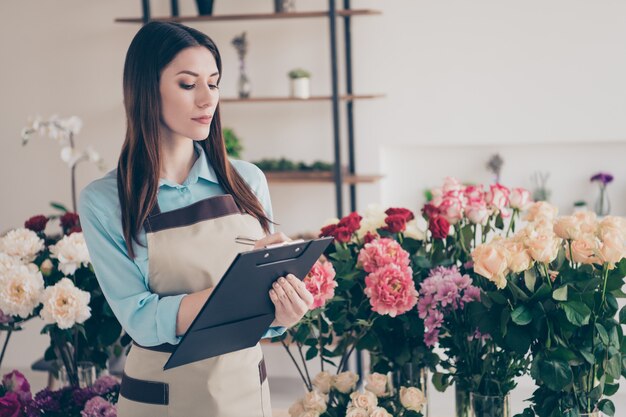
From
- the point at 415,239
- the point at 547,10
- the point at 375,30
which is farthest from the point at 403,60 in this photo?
the point at 415,239

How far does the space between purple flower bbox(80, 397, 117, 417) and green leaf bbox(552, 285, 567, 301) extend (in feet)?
3.15

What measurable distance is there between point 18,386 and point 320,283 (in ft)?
2.43

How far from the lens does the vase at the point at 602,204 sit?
4316 mm

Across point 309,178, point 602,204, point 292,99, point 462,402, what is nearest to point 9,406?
point 462,402

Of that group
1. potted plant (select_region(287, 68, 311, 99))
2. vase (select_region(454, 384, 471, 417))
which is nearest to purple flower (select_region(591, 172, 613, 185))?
potted plant (select_region(287, 68, 311, 99))

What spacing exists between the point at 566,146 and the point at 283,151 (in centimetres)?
162

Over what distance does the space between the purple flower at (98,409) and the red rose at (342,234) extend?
622mm

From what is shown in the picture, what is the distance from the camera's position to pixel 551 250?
147cm

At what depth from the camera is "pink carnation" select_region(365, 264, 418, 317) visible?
1613mm

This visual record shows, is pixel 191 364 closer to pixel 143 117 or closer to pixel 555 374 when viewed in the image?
pixel 143 117

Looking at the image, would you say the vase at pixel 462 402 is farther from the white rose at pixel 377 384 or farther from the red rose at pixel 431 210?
the red rose at pixel 431 210

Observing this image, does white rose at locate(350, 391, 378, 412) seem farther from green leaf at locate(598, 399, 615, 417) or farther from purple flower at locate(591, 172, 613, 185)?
purple flower at locate(591, 172, 613, 185)

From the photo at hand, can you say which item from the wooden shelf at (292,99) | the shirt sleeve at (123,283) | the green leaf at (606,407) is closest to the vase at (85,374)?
the shirt sleeve at (123,283)

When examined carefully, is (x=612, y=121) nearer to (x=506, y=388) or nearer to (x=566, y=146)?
(x=566, y=146)
